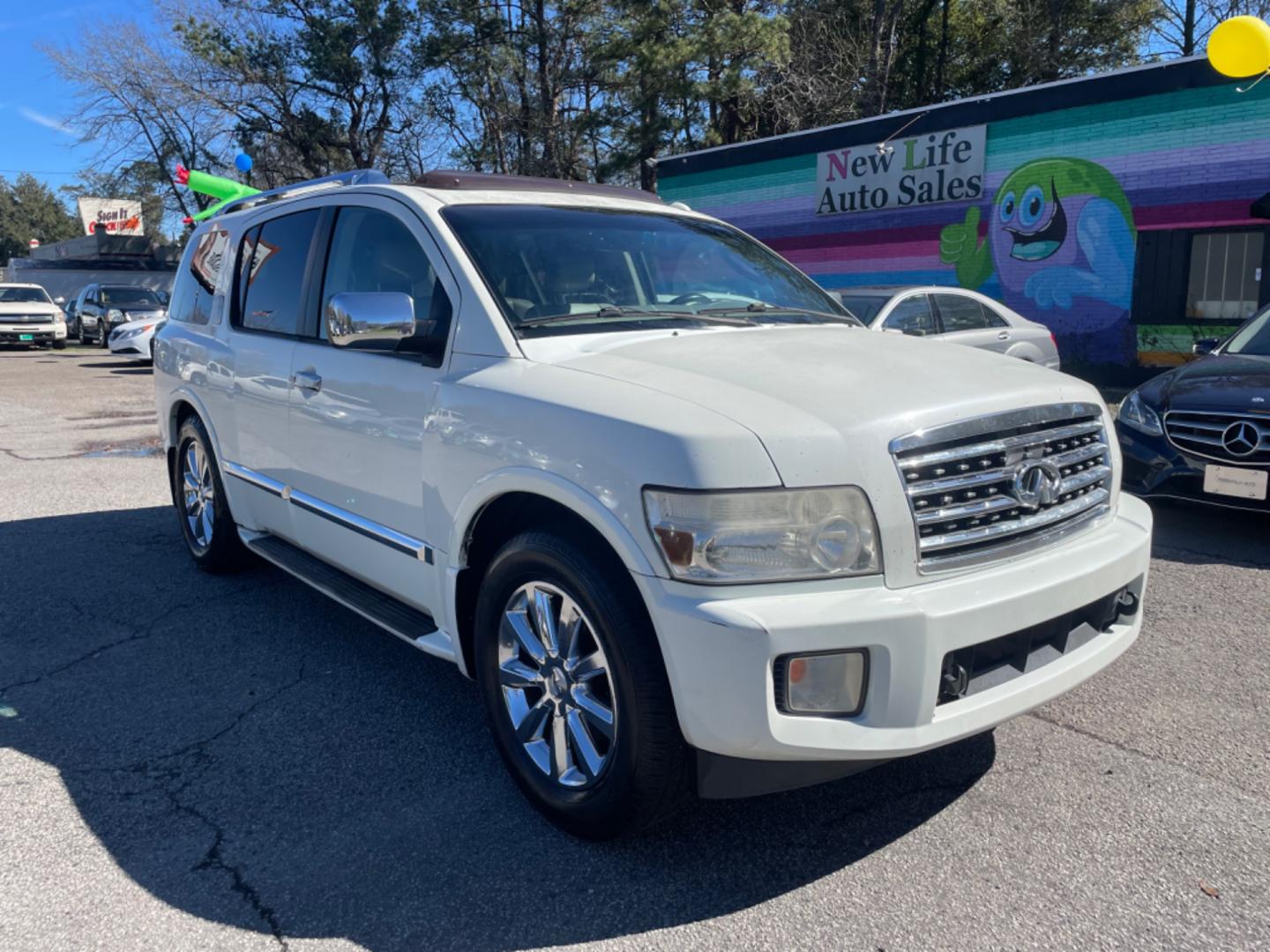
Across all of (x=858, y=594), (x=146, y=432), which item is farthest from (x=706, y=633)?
(x=146, y=432)

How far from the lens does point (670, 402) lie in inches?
104

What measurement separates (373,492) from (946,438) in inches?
81.0

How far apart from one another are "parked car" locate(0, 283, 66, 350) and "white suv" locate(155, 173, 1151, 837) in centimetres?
2695

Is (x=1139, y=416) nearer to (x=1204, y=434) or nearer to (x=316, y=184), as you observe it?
(x=1204, y=434)

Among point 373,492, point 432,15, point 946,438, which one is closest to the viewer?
point 946,438

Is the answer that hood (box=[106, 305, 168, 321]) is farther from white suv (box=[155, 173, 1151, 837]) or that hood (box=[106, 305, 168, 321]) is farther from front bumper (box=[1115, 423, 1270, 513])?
front bumper (box=[1115, 423, 1270, 513])

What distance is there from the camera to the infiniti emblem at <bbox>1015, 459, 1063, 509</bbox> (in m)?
2.76

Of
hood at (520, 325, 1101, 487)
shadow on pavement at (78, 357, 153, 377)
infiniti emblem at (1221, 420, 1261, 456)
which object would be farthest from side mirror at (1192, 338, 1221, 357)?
shadow on pavement at (78, 357, 153, 377)

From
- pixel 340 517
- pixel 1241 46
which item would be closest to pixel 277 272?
pixel 340 517

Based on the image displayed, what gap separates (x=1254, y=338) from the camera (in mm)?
6840

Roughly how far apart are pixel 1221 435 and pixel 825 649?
440 centimetres

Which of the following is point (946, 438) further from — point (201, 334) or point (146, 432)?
point (146, 432)

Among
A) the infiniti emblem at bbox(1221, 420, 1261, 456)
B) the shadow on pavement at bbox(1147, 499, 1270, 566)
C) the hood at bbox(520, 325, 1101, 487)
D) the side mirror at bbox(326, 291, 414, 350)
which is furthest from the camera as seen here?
Answer: the shadow on pavement at bbox(1147, 499, 1270, 566)

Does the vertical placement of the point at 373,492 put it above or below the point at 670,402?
below
